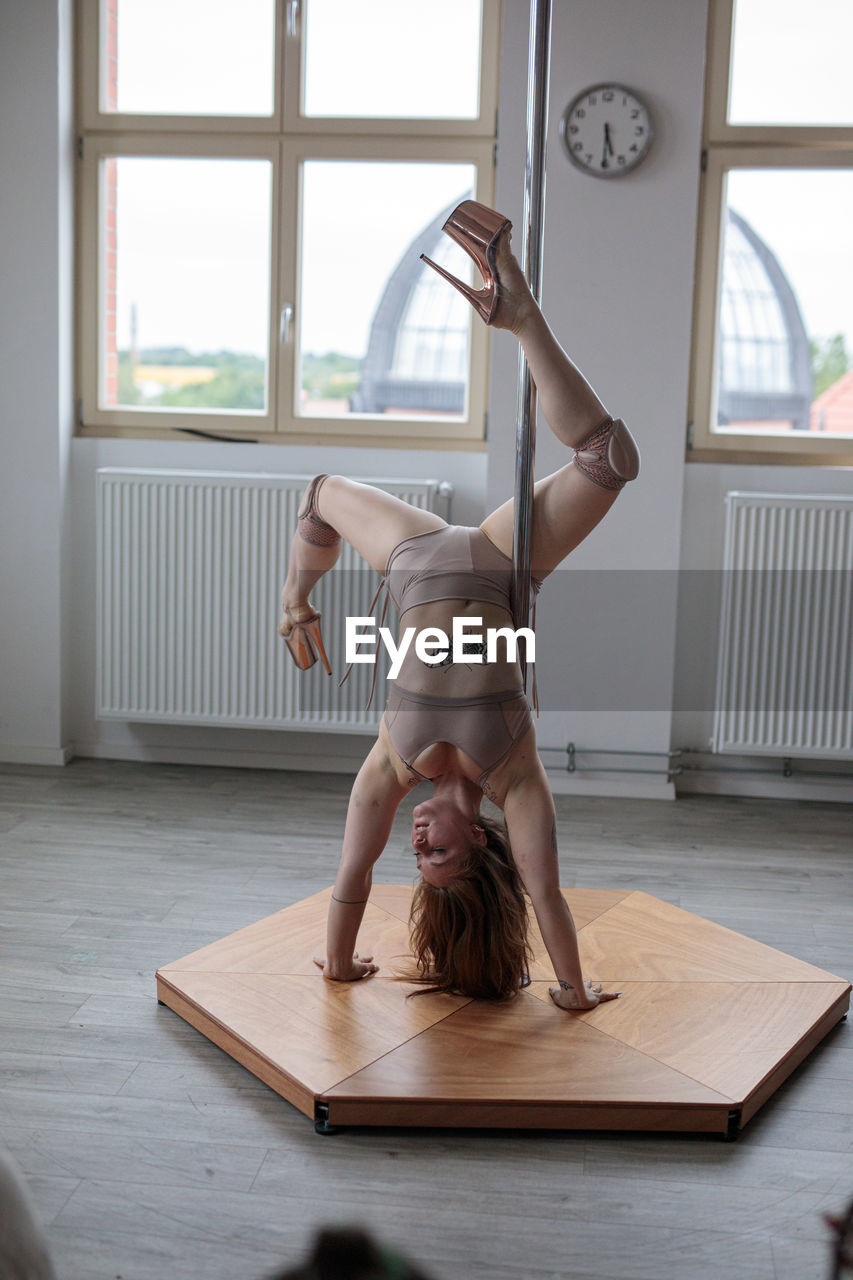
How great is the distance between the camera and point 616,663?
4105 millimetres

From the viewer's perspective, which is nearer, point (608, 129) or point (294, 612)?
point (294, 612)

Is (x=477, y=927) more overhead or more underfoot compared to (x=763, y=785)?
more overhead

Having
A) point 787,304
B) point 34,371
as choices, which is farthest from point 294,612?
point 787,304

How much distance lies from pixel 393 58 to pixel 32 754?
2.62m

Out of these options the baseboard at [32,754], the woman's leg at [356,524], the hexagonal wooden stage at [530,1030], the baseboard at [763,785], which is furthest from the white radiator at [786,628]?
the baseboard at [32,754]

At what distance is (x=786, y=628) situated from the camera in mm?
4027

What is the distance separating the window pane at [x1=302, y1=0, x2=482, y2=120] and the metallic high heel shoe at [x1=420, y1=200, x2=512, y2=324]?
2.24m

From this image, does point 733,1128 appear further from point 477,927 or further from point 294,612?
point 294,612

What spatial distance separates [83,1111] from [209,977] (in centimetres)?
41

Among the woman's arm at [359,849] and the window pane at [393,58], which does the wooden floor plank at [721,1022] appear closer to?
the woman's arm at [359,849]

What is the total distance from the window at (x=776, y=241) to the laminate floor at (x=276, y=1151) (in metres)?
1.63

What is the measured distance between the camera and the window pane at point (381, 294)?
4168 mm

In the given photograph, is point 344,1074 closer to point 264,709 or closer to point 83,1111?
point 83,1111

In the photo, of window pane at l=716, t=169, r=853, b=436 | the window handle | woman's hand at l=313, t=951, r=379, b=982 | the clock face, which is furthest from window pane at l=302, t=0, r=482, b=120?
woman's hand at l=313, t=951, r=379, b=982
